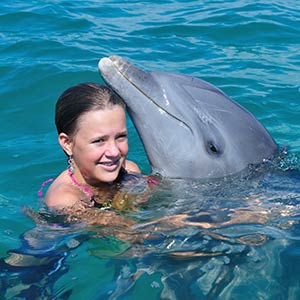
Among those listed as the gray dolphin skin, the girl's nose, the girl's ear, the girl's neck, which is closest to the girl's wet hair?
the girl's ear

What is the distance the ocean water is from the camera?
5.45m

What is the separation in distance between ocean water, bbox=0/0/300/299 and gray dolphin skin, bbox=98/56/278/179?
0.19 metres

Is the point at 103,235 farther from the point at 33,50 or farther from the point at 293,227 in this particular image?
the point at 33,50

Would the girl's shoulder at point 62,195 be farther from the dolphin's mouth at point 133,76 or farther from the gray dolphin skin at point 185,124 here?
the dolphin's mouth at point 133,76

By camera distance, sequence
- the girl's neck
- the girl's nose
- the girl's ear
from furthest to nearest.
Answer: the girl's neck, the girl's ear, the girl's nose

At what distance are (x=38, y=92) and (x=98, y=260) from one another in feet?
19.1

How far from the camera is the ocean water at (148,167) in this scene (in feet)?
17.9

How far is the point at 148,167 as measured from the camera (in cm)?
852

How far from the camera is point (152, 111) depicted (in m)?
6.21

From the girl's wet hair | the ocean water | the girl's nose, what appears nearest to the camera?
the ocean water

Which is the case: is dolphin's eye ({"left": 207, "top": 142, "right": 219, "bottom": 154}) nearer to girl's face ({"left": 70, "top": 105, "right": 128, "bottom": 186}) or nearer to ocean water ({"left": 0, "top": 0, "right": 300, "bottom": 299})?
ocean water ({"left": 0, "top": 0, "right": 300, "bottom": 299})

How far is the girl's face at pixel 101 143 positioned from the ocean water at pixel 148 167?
52 cm

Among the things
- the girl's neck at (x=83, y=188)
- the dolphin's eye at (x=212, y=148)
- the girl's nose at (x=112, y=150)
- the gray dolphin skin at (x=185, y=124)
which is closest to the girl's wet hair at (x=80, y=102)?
the gray dolphin skin at (x=185, y=124)

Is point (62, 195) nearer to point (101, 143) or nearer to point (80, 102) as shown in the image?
point (101, 143)
